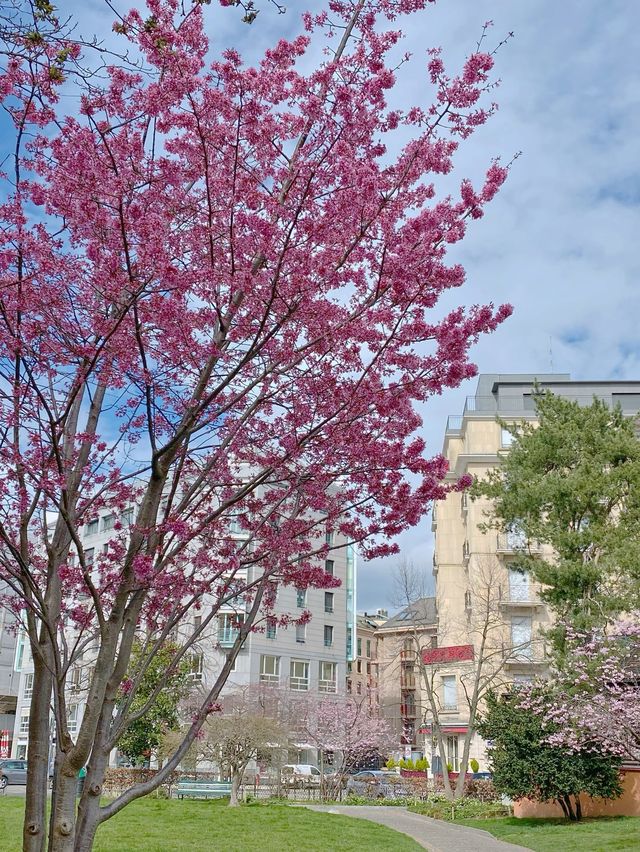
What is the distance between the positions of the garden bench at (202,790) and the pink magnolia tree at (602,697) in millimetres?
12471

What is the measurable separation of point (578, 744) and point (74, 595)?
15.1 metres

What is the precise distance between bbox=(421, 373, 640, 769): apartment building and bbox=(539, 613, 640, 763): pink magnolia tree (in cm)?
1096

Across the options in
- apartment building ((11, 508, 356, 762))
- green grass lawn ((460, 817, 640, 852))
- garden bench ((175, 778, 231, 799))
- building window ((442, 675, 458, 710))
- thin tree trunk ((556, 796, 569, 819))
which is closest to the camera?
green grass lawn ((460, 817, 640, 852))

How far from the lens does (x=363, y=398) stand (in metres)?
4.71

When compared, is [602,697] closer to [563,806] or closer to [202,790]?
[563,806]

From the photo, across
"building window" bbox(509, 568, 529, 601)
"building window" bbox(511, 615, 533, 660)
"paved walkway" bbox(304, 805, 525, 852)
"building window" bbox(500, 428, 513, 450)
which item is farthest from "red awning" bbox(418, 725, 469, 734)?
"building window" bbox(500, 428, 513, 450)

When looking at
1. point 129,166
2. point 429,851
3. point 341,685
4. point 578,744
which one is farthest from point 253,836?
point 341,685

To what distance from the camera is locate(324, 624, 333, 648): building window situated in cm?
4547

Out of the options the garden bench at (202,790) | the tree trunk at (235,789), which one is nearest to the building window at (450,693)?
the garden bench at (202,790)

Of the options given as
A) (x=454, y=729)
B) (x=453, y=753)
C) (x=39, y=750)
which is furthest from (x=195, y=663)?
(x=453, y=753)

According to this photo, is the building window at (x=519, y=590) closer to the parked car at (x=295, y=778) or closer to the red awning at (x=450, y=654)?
the red awning at (x=450, y=654)

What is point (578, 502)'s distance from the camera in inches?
888

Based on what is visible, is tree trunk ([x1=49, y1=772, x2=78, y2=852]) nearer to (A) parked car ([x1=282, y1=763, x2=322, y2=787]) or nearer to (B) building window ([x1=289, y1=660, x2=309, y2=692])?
(A) parked car ([x1=282, y1=763, x2=322, y2=787])

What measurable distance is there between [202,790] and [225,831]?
13.0m
